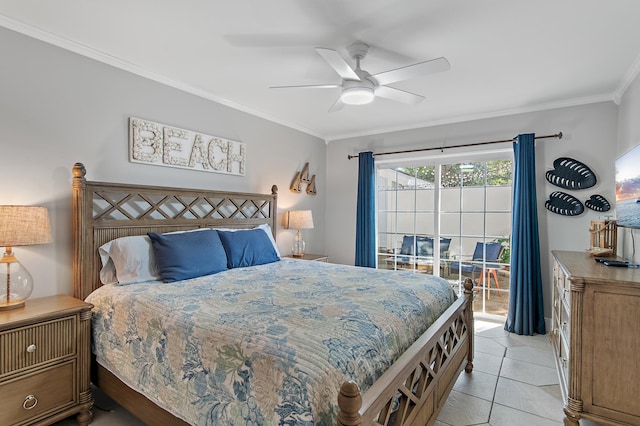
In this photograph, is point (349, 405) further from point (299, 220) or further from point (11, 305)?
point (299, 220)

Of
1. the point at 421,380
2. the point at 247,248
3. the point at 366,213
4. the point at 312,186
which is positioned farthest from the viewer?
the point at 312,186

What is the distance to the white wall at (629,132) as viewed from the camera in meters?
2.69

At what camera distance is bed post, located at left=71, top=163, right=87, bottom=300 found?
244cm

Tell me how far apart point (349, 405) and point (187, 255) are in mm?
1967

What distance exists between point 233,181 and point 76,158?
1537 millimetres

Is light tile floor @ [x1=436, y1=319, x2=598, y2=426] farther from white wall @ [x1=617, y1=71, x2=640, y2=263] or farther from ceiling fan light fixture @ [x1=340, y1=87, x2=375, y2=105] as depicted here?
ceiling fan light fixture @ [x1=340, y1=87, x2=375, y2=105]

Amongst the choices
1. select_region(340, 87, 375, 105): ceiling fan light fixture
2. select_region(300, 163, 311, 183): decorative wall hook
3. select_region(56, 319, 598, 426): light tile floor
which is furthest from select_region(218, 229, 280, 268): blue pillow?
select_region(340, 87, 375, 105): ceiling fan light fixture

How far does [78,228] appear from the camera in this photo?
2459mm

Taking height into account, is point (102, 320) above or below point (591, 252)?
below

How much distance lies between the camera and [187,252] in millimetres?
2668

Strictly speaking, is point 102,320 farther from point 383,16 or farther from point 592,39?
point 592,39

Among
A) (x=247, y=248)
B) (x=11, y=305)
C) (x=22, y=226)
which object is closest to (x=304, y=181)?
(x=247, y=248)

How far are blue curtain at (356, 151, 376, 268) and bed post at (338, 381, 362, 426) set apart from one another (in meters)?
3.75

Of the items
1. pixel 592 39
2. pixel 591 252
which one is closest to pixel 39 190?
pixel 592 39
